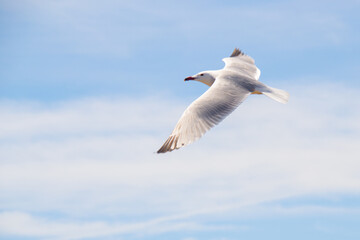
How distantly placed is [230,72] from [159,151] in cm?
438

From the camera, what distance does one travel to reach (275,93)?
15078 millimetres

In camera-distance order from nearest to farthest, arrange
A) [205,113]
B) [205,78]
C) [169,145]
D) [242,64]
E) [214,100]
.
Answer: [169,145], [205,113], [214,100], [205,78], [242,64]

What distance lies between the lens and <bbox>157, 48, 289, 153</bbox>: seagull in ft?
42.7

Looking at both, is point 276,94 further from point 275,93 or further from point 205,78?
point 205,78

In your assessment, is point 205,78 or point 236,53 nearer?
point 205,78

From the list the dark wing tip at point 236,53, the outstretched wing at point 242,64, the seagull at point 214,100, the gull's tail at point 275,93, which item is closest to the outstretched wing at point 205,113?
the seagull at point 214,100

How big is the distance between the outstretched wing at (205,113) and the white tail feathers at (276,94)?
59cm

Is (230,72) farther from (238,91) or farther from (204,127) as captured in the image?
(204,127)

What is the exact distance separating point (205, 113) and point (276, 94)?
252 centimetres

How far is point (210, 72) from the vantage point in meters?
16.5

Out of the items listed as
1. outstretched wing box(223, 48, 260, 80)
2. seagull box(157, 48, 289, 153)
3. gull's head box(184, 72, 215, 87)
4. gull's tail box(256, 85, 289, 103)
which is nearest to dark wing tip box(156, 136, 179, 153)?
seagull box(157, 48, 289, 153)

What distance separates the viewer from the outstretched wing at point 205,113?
42.4ft

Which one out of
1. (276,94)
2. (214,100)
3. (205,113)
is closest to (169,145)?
(205,113)

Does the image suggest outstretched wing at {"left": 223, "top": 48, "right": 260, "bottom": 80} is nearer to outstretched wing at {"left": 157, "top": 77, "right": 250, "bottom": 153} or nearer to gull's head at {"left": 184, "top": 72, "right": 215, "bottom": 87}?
gull's head at {"left": 184, "top": 72, "right": 215, "bottom": 87}
